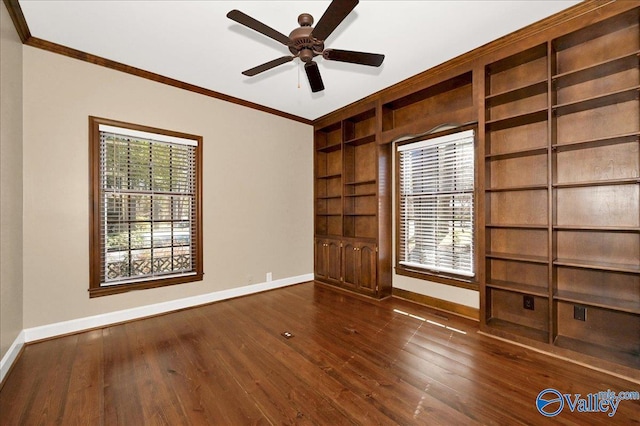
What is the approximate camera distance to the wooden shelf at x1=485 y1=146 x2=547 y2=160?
2624 mm

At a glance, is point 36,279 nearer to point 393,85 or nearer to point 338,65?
point 338,65

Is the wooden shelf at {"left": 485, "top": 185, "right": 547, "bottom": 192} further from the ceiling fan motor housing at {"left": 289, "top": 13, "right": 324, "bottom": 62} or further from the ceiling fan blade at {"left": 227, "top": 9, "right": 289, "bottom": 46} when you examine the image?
the ceiling fan blade at {"left": 227, "top": 9, "right": 289, "bottom": 46}

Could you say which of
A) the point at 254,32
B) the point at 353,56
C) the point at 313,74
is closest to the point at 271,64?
the point at 313,74

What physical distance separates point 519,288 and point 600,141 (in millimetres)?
1471

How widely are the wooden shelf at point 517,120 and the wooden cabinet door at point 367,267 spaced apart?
83.3 inches

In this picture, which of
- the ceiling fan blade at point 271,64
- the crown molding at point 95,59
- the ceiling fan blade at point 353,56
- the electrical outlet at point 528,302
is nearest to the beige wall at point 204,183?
the crown molding at point 95,59

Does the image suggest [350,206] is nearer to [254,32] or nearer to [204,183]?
[204,183]

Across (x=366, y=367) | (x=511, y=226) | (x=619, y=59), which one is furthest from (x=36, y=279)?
(x=619, y=59)

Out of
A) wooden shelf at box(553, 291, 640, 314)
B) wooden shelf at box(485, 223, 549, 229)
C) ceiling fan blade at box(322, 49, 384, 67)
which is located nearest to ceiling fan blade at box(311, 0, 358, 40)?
ceiling fan blade at box(322, 49, 384, 67)

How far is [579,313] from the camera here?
2.48 m

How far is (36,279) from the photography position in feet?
8.73

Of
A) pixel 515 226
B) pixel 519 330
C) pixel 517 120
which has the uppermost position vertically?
pixel 517 120

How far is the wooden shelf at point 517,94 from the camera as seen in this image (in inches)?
101

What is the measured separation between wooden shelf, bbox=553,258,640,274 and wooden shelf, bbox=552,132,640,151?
1041mm
